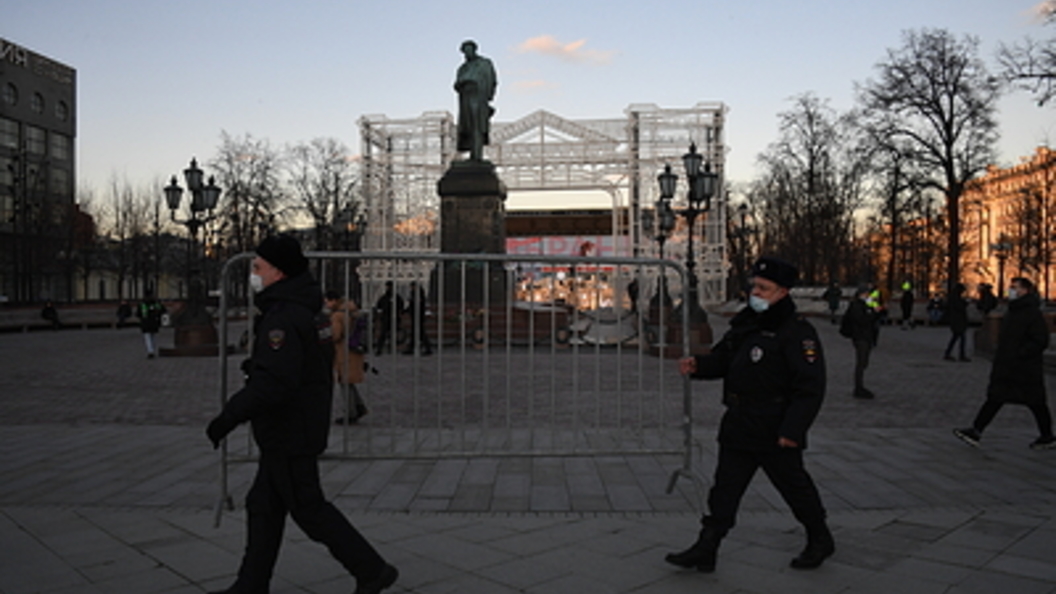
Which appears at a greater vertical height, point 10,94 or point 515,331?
point 10,94

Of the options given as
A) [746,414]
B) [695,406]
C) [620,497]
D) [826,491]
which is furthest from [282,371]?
[695,406]

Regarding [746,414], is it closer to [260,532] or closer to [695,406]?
[260,532]

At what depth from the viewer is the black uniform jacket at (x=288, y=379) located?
3.54 m

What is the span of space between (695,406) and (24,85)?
6337 cm

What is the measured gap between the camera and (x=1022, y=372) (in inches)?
296

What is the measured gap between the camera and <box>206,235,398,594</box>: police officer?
140 inches

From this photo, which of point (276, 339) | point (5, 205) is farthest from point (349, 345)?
point (5, 205)

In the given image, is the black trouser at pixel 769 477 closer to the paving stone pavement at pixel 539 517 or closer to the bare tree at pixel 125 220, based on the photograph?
the paving stone pavement at pixel 539 517

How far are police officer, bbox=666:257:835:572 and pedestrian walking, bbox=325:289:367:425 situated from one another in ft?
12.3

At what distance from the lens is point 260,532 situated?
12.0 feet

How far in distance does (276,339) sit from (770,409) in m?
2.42

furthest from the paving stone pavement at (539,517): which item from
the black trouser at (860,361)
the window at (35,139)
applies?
the window at (35,139)

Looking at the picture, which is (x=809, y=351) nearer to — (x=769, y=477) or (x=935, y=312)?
(x=769, y=477)

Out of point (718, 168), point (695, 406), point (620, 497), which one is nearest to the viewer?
point (620, 497)
